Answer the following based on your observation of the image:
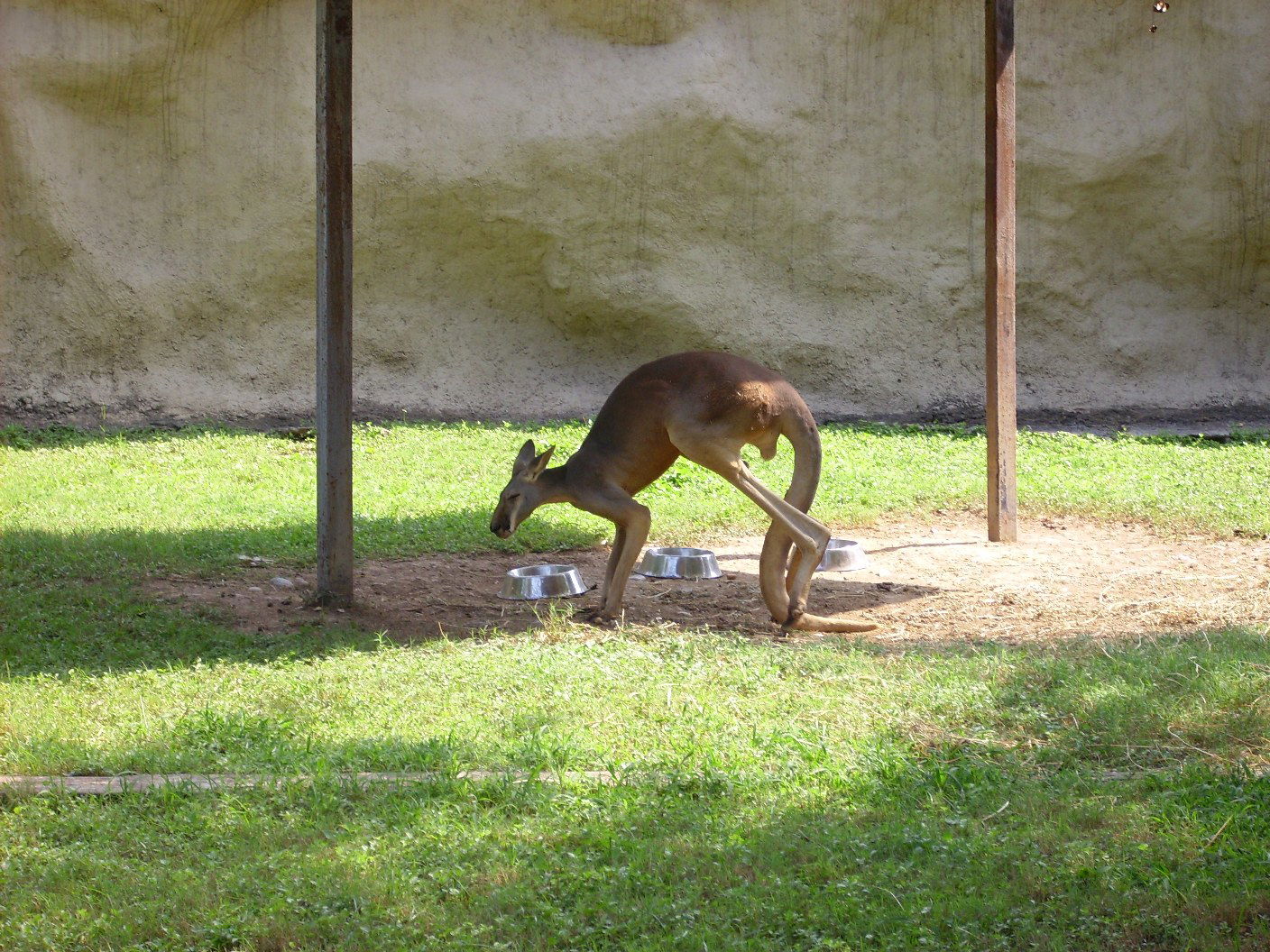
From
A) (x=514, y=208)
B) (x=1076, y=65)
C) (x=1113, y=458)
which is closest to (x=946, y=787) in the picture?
(x=1113, y=458)

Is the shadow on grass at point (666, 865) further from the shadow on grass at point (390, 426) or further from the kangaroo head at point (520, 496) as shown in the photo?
the shadow on grass at point (390, 426)

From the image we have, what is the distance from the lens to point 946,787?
443cm

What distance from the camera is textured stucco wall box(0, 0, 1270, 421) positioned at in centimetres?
1459

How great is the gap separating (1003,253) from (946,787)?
19.7 feet

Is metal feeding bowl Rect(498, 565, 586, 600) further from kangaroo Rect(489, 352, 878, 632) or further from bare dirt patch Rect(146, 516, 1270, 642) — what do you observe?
kangaroo Rect(489, 352, 878, 632)

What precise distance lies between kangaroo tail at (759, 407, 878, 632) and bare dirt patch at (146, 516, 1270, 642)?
0.49 feet

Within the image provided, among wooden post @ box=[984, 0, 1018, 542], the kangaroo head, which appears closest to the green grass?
the kangaroo head

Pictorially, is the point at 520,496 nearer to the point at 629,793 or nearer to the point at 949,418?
the point at 629,793

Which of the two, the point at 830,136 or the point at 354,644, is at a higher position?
the point at 830,136

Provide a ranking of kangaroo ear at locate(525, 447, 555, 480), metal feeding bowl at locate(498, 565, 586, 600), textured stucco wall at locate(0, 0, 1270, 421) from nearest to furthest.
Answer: kangaroo ear at locate(525, 447, 555, 480), metal feeding bowl at locate(498, 565, 586, 600), textured stucco wall at locate(0, 0, 1270, 421)

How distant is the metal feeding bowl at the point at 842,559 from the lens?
8734mm

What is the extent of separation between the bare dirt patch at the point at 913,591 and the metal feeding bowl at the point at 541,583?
93 mm

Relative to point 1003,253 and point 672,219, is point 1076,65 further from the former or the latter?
point 1003,253

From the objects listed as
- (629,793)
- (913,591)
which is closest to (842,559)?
(913,591)
